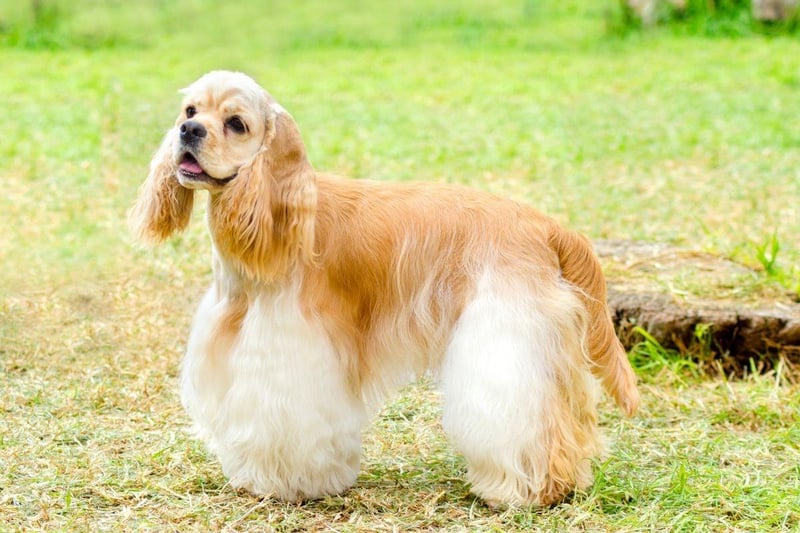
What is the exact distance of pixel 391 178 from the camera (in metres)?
10.3

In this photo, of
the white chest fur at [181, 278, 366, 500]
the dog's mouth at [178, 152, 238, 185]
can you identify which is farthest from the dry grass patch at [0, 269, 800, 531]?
the dog's mouth at [178, 152, 238, 185]

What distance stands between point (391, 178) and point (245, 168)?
19.0 ft

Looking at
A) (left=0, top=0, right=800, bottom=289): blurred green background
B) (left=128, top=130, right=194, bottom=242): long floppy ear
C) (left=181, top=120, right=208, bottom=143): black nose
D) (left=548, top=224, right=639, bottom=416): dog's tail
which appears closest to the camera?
(left=181, top=120, right=208, bottom=143): black nose

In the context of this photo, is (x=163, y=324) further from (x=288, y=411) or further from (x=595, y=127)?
(x=595, y=127)

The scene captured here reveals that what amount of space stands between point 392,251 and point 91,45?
12.8m

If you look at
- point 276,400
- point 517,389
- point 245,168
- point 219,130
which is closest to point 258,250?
point 245,168

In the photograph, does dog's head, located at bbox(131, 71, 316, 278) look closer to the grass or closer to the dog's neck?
the dog's neck

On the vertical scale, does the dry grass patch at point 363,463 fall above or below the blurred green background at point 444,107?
below

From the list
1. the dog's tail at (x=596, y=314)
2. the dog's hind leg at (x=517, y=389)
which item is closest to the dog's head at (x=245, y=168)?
the dog's hind leg at (x=517, y=389)

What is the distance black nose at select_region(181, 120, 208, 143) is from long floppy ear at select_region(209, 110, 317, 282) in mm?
209

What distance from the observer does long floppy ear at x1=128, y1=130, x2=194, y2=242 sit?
4715mm

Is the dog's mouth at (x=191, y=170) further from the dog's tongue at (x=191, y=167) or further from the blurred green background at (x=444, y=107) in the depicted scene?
the blurred green background at (x=444, y=107)

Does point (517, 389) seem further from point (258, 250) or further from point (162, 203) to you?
point (162, 203)

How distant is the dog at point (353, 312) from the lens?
4.57 meters
